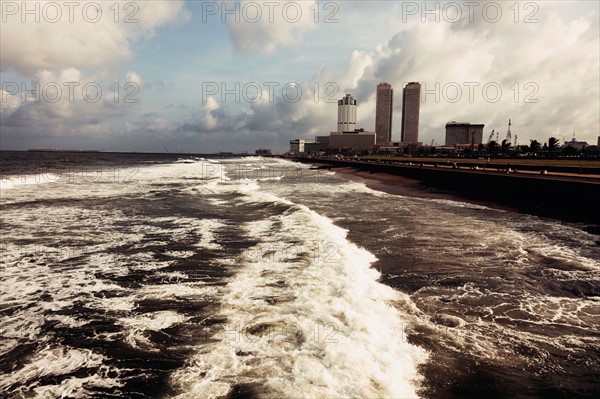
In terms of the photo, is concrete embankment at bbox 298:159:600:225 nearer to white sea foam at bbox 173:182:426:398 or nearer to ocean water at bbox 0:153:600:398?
ocean water at bbox 0:153:600:398

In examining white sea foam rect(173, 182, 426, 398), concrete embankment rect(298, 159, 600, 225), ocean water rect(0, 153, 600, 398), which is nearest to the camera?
white sea foam rect(173, 182, 426, 398)

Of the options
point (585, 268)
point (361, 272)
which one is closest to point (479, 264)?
point (585, 268)

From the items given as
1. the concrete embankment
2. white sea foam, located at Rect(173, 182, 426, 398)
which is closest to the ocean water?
white sea foam, located at Rect(173, 182, 426, 398)

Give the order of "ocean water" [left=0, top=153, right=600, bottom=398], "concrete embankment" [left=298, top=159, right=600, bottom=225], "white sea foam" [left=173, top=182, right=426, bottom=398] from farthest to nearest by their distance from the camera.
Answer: "concrete embankment" [left=298, top=159, right=600, bottom=225], "ocean water" [left=0, top=153, right=600, bottom=398], "white sea foam" [left=173, top=182, right=426, bottom=398]

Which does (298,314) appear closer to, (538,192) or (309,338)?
(309,338)

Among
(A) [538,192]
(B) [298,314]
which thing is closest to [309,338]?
(B) [298,314]

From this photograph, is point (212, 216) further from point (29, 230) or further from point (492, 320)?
point (492, 320)

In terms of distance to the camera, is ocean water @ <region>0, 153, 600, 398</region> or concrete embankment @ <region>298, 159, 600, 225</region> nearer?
ocean water @ <region>0, 153, 600, 398</region>

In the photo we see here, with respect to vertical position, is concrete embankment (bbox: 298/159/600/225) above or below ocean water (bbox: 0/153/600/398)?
above
